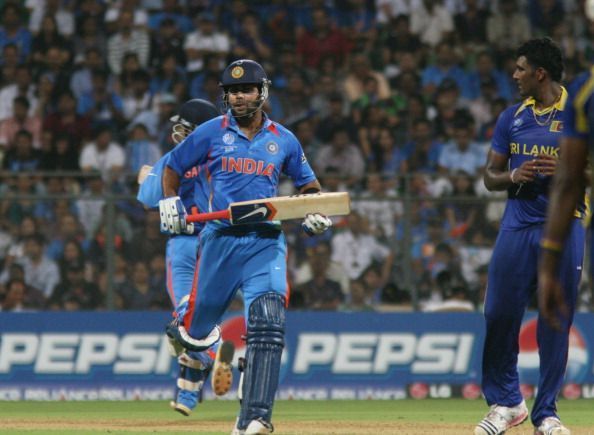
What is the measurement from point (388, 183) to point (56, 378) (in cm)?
435

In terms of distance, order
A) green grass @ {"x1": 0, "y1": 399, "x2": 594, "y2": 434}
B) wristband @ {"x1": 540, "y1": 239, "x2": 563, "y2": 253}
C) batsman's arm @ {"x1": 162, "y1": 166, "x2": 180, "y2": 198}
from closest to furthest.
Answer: wristband @ {"x1": 540, "y1": 239, "x2": 563, "y2": 253} → batsman's arm @ {"x1": 162, "y1": 166, "x2": 180, "y2": 198} → green grass @ {"x1": 0, "y1": 399, "x2": 594, "y2": 434}

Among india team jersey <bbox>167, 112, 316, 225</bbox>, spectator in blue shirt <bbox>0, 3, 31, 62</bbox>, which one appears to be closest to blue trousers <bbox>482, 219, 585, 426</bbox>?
india team jersey <bbox>167, 112, 316, 225</bbox>

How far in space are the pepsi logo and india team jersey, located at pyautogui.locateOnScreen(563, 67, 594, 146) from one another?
31.8ft

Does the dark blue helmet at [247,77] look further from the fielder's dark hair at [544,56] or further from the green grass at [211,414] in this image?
the green grass at [211,414]

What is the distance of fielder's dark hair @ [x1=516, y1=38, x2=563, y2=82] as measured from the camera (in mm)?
8742

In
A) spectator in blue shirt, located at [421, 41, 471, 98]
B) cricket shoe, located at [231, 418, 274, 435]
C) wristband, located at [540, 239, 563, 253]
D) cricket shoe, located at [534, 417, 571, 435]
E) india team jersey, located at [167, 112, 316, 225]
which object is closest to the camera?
wristband, located at [540, 239, 563, 253]

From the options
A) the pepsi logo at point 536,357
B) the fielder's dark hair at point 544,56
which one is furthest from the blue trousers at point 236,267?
the pepsi logo at point 536,357

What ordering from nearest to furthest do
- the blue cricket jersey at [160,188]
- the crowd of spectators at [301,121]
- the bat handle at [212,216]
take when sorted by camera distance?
the bat handle at [212,216] → the blue cricket jersey at [160,188] → the crowd of spectators at [301,121]

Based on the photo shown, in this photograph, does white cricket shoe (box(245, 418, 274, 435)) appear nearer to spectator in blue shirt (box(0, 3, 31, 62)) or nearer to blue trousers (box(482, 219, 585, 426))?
blue trousers (box(482, 219, 585, 426))

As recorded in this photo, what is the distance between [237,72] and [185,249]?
2.93 m

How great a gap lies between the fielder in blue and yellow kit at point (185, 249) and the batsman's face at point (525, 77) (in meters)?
2.83

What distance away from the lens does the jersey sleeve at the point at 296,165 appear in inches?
351

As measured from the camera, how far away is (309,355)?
14773mm

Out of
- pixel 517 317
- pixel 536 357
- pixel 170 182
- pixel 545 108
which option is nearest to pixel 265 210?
pixel 170 182
